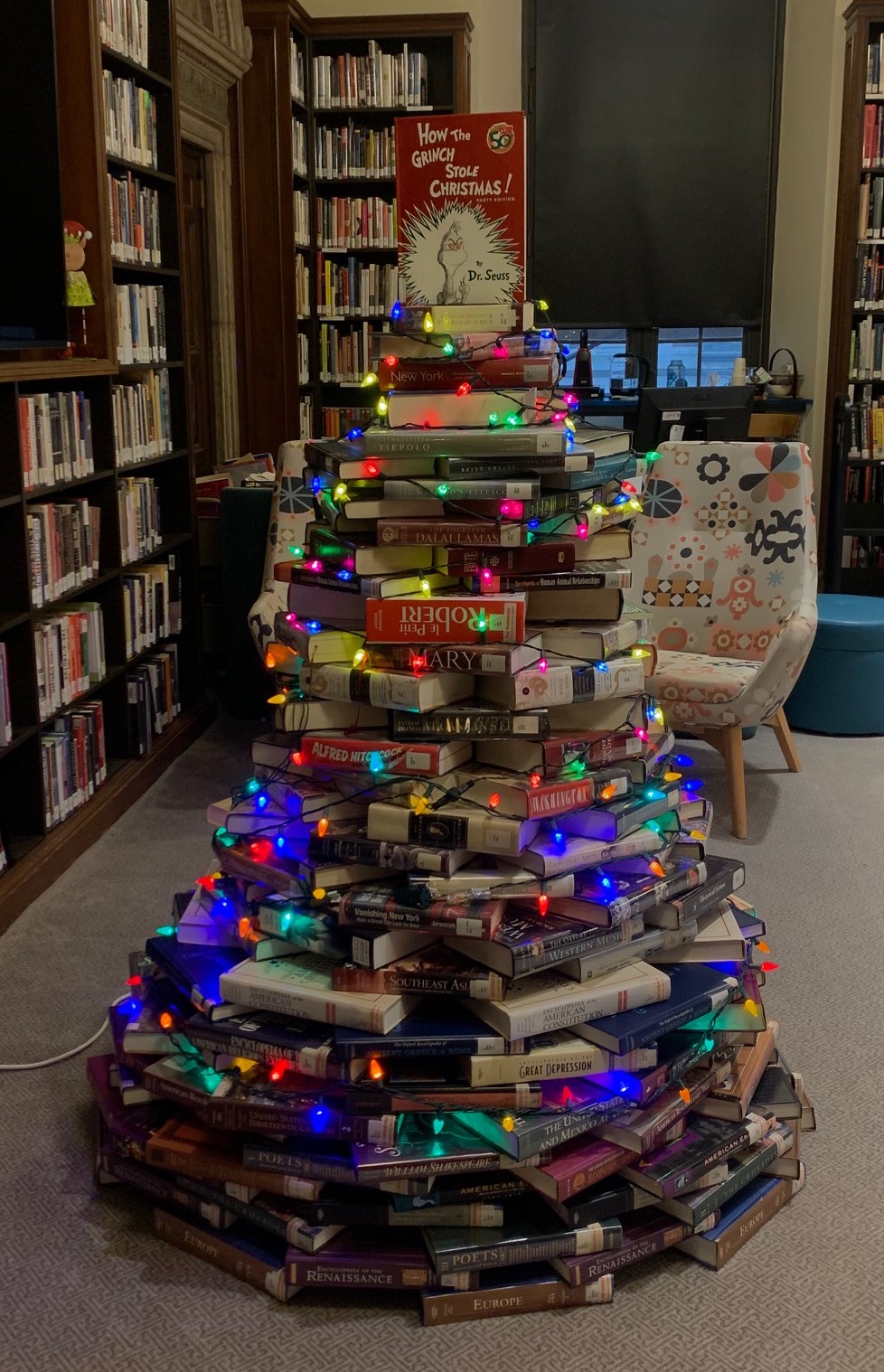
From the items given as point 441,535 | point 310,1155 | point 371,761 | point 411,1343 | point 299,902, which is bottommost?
point 411,1343

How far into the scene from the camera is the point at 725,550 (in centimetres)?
395

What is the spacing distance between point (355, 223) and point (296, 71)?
2.42 feet

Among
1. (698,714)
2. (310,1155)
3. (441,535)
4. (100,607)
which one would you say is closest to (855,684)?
(698,714)

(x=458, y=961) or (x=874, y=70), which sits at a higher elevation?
(x=874, y=70)

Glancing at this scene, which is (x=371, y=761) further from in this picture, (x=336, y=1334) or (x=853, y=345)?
(x=853, y=345)

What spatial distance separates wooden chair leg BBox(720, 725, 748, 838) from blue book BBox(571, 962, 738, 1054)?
5.00 ft

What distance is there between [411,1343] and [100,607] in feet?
8.12

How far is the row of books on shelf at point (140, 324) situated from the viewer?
3.88 meters

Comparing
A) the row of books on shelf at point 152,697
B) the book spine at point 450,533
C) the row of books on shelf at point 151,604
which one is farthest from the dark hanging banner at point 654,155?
the book spine at point 450,533

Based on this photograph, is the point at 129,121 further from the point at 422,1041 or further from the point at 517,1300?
the point at 517,1300

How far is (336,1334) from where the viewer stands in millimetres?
1741

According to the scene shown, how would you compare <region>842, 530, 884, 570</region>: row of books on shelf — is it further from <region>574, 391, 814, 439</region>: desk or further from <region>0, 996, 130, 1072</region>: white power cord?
<region>0, 996, 130, 1072</region>: white power cord

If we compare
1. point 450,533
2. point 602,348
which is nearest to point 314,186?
point 602,348

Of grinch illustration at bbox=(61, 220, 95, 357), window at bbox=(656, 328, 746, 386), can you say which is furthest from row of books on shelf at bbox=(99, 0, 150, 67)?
window at bbox=(656, 328, 746, 386)
